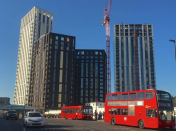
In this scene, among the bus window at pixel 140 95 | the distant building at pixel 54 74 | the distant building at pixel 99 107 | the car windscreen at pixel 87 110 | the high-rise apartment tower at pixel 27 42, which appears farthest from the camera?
the high-rise apartment tower at pixel 27 42

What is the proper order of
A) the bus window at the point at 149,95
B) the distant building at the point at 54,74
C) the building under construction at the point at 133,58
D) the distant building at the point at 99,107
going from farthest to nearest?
the building under construction at the point at 133,58 → the distant building at the point at 54,74 → the distant building at the point at 99,107 → the bus window at the point at 149,95

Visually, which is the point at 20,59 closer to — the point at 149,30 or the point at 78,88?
the point at 78,88

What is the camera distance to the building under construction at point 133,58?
132450 mm

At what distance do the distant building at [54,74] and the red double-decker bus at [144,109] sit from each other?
271 feet

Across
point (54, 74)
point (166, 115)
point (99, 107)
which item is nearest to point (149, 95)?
point (166, 115)

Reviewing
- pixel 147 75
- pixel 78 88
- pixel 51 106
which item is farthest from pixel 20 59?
pixel 147 75

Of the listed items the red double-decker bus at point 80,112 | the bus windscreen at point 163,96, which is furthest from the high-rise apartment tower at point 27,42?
the bus windscreen at point 163,96

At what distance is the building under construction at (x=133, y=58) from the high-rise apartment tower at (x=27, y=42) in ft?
164

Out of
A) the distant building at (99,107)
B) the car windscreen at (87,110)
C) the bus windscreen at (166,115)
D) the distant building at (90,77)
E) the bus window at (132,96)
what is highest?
the distant building at (90,77)

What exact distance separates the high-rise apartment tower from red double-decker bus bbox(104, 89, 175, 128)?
111 meters

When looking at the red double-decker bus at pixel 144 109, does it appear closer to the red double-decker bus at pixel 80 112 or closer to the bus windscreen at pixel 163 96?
the bus windscreen at pixel 163 96

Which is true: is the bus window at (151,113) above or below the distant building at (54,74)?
below

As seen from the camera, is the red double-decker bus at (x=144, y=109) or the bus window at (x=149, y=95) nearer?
the red double-decker bus at (x=144, y=109)

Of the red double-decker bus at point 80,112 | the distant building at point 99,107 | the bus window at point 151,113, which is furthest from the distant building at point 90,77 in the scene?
the bus window at point 151,113
